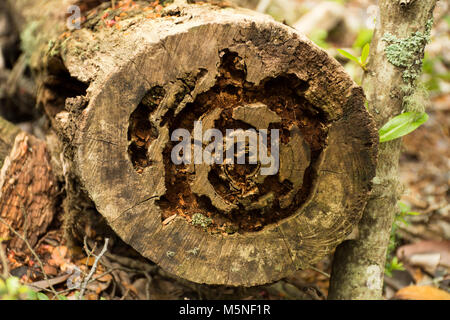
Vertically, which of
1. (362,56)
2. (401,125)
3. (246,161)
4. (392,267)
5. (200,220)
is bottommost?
(392,267)

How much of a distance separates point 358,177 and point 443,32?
4.09m

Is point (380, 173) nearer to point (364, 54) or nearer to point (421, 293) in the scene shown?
point (364, 54)

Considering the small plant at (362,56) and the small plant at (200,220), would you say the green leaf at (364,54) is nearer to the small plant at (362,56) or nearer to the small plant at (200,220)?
the small plant at (362,56)

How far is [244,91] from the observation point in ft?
5.55

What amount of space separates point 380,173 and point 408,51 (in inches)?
25.4

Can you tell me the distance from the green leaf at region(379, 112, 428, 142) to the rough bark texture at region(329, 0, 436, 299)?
0.27 ft

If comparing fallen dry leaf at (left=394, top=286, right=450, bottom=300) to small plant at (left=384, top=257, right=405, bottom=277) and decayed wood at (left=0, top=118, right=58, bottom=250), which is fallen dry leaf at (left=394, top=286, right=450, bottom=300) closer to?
small plant at (left=384, top=257, right=405, bottom=277)

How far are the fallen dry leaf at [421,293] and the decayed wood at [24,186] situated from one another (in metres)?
2.26

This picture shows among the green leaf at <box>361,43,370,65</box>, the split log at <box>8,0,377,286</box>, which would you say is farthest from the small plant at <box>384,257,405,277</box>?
the green leaf at <box>361,43,370,65</box>

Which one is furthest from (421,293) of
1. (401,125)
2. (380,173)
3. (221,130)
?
(221,130)

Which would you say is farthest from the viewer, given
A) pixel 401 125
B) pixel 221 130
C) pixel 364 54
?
pixel 364 54

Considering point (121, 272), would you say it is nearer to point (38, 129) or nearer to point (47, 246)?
point (47, 246)

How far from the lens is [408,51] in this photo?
6.10ft

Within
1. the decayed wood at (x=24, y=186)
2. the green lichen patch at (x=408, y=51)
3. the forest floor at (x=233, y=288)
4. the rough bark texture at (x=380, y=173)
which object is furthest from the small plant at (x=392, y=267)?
the decayed wood at (x=24, y=186)
